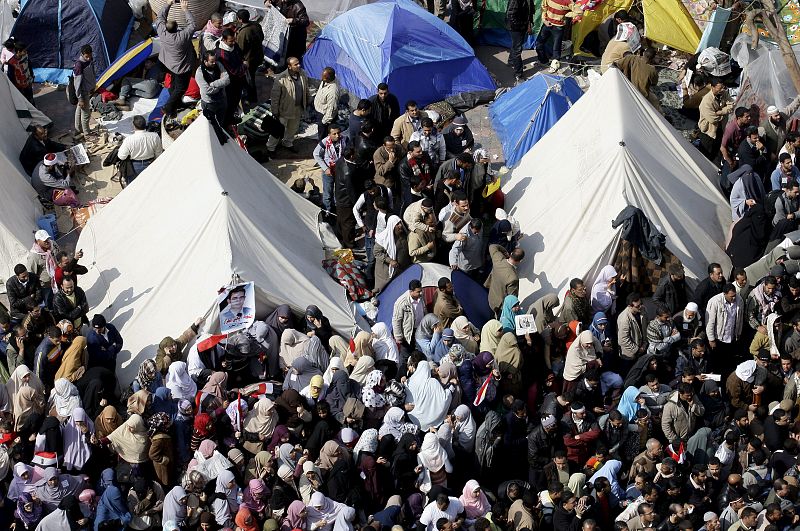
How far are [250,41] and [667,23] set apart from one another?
541 centimetres

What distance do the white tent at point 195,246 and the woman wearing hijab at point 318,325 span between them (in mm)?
321

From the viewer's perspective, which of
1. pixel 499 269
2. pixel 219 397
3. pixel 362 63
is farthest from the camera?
pixel 362 63

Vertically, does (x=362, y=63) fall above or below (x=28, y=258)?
below

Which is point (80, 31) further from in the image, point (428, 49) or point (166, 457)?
point (166, 457)

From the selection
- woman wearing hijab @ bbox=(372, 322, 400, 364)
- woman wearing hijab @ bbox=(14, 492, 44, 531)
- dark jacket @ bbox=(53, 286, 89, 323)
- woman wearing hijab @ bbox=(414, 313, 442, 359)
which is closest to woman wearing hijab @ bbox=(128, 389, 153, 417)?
woman wearing hijab @ bbox=(14, 492, 44, 531)

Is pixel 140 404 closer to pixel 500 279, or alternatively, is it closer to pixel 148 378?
pixel 148 378

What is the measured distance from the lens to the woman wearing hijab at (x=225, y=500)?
452 inches

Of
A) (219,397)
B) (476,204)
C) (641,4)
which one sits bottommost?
(641,4)

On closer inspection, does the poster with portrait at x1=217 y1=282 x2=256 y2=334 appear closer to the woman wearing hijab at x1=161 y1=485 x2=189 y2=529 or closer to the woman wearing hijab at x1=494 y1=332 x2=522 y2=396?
the woman wearing hijab at x1=161 y1=485 x2=189 y2=529

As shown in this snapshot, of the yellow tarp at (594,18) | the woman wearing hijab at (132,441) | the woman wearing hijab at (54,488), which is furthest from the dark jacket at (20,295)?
the yellow tarp at (594,18)

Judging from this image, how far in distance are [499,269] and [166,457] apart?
367 cm

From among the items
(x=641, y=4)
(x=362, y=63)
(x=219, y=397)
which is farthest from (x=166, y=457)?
(x=641, y=4)

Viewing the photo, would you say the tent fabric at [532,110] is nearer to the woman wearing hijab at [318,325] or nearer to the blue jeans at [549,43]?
the blue jeans at [549,43]

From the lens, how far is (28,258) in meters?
13.8
